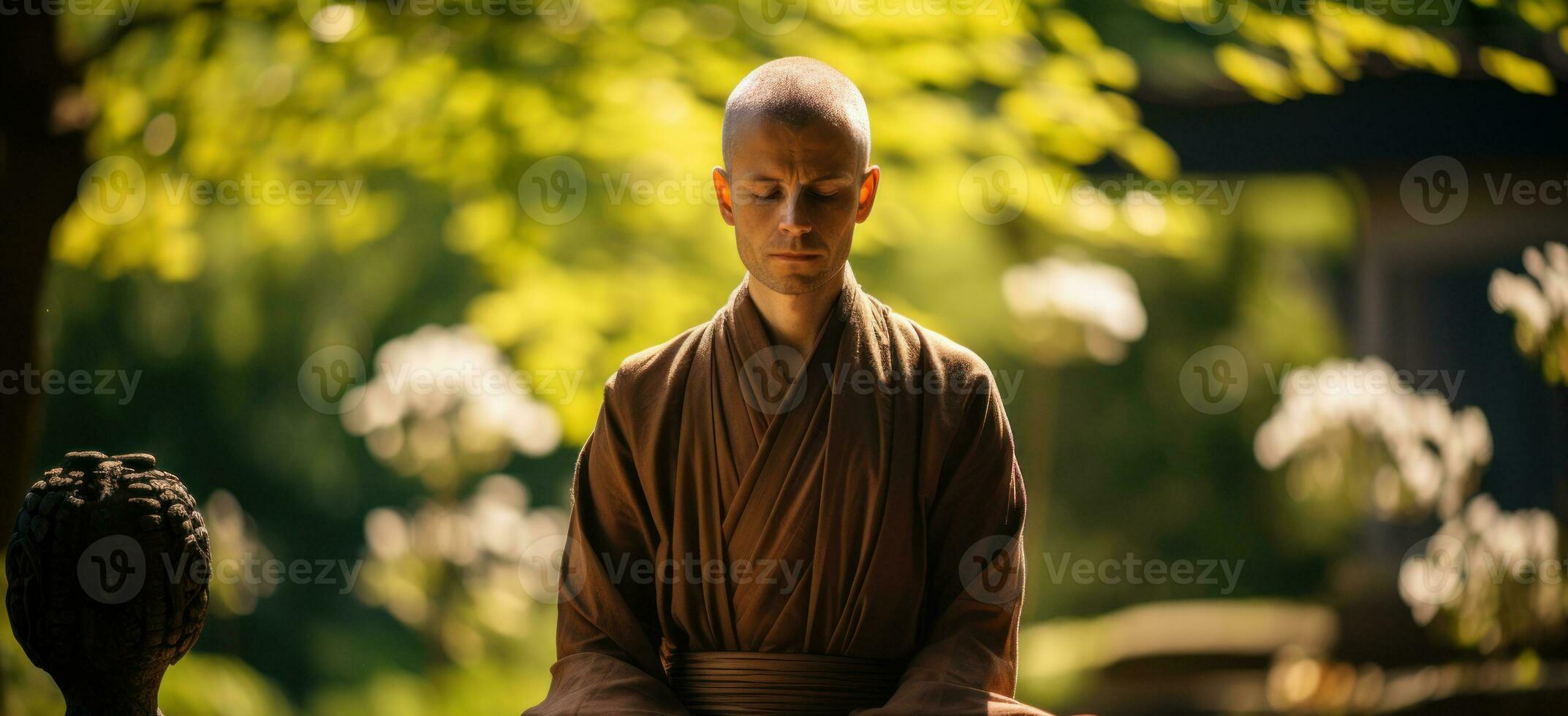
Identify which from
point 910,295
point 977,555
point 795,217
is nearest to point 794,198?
point 795,217

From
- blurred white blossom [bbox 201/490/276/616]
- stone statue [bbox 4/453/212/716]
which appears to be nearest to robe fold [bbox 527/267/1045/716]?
stone statue [bbox 4/453/212/716]

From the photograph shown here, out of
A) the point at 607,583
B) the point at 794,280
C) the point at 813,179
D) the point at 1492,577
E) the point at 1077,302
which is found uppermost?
the point at 1077,302

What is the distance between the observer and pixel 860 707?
1.85 m

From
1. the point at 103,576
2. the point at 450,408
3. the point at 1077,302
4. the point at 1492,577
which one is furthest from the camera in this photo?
the point at 1492,577

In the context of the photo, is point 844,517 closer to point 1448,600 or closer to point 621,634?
point 621,634

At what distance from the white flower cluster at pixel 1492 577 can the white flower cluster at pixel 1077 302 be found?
135 cm

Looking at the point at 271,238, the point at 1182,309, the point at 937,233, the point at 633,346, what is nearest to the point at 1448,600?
the point at 1182,309

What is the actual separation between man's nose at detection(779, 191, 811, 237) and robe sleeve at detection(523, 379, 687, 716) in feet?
1.22

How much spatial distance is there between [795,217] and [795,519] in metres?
0.42

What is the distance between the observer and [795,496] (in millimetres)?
1883

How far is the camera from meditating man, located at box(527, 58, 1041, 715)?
6.07 ft

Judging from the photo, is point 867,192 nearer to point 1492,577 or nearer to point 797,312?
point 797,312

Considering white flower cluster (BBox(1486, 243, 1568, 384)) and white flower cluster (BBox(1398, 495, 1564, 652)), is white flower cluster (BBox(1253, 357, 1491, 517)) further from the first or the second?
white flower cluster (BBox(1486, 243, 1568, 384))

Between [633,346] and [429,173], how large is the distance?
805 millimetres
